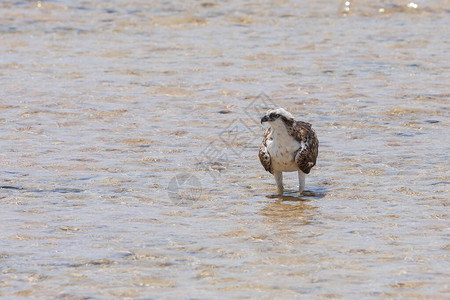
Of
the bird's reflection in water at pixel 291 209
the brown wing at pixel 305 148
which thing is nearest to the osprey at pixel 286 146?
the brown wing at pixel 305 148

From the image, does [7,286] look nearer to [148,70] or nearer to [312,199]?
[312,199]

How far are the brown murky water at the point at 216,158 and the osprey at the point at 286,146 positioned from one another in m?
0.44

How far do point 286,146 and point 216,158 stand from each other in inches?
90.2

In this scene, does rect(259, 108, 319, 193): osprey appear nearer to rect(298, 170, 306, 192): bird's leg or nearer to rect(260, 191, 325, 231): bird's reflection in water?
rect(298, 170, 306, 192): bird's leg

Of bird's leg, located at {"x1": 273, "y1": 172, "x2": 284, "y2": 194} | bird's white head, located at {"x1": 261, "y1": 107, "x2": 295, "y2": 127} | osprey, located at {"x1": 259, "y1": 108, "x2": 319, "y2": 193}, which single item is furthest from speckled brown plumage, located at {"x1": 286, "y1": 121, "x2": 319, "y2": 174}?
bird's leg, located at {"x1": 273, "y1": 172, "x2": 284, "y2": 194}

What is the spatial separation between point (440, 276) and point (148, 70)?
12.0 m

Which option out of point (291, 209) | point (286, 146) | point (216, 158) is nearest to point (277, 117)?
point (286, 146)

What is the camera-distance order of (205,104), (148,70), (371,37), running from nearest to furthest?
1. (205,104)
2. (148,70)
3. (371,37)

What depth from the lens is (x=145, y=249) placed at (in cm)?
948

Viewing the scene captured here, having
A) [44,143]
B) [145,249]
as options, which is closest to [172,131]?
[44,143]

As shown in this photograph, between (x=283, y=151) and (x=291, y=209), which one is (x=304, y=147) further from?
(x=291, y=209)

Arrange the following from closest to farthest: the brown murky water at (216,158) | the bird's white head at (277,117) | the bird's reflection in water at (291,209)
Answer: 1. the brown murky water at (216,158)
2. the bird's reflection in water at (291,209)
3. the bird's white head at (277,117)

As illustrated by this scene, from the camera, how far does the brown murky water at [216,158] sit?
28.9ft

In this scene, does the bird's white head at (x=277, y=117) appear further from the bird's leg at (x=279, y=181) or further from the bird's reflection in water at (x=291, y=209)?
the bird's reflection in water at (x=291, y=209)
